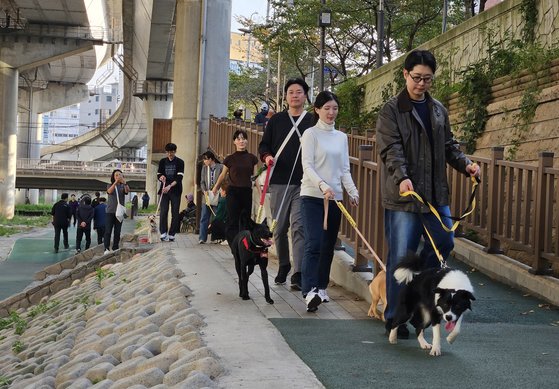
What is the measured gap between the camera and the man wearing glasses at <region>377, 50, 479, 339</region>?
6.59 meters

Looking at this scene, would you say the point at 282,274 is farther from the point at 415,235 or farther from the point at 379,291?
the point at 415,235

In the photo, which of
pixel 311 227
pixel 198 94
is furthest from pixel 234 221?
pixel 198 94

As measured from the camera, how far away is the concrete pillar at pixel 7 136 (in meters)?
55.9

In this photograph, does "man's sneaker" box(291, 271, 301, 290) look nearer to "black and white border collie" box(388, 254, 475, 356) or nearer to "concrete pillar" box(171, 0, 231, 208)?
"black and white border collie" box(388, 254, 475, 356)

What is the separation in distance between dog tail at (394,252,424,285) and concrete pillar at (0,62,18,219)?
170 ft

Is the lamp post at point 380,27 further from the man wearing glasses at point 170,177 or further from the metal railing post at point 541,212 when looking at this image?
the metal railing post at point 541,212

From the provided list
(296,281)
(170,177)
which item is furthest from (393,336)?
(170,177)

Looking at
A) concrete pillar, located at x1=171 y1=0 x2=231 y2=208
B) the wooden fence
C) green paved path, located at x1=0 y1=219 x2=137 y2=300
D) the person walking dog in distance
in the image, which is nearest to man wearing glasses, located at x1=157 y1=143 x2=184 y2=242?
green paved path, located at x1=0 y1=219 x2=137 y2=300

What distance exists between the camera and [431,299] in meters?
6.08

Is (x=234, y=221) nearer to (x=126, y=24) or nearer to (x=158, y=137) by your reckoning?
(x=158, y=137)

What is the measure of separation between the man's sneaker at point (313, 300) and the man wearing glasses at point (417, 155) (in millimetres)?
1706

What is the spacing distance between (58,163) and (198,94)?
5881 cm

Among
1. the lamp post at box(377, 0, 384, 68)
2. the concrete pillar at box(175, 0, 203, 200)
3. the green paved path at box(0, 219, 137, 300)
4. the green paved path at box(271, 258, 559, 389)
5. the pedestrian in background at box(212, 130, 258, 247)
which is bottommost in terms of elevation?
the green paved path at box(0, 219, 137, 300)

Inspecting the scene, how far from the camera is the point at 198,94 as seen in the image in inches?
1080
